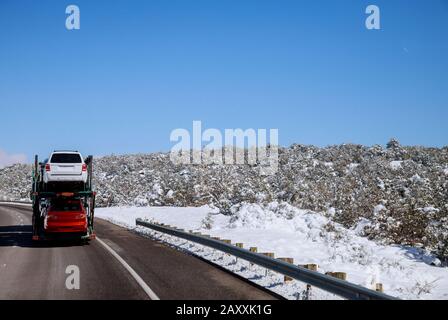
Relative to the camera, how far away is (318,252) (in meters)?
16.2

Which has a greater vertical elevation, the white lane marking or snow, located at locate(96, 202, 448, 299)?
the white lane marking

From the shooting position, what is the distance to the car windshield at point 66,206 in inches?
679

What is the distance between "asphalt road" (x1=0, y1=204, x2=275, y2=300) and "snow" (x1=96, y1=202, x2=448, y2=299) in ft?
3.00

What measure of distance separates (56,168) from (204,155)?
9852 cm

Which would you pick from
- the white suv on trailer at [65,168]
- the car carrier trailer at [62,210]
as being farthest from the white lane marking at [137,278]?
the white suv on trailer at [65,168]

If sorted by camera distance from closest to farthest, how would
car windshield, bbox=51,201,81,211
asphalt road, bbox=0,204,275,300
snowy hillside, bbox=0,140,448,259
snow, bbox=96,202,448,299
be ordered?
1. asphalt road, bbox=0,204,275,300
2. snow, bbox=96,202,448,299
3. car windshield, bbox=51,201,81,211
4. snowy hillside, bbox=0,140,448,259

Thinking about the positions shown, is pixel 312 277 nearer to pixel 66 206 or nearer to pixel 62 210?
pixel 62 210

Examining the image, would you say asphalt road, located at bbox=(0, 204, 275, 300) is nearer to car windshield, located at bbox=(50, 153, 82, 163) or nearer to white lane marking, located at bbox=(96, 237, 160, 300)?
white lane marking, located at bbox=(96, 237, 160, 300)

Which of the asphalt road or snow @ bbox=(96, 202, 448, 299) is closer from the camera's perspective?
the asphalt road

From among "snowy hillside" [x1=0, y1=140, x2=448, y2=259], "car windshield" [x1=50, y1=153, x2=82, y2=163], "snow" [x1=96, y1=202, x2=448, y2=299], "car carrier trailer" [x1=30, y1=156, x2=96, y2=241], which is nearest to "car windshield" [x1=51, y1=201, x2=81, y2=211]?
"car carrier trailer" [x1=30, y1=156, x2=96, y2=241]

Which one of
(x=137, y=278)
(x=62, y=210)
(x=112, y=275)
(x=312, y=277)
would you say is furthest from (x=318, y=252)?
(x=62, y=210)

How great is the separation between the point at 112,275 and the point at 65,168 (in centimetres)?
797

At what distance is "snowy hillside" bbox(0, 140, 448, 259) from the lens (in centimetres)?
2420

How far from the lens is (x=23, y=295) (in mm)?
8742
